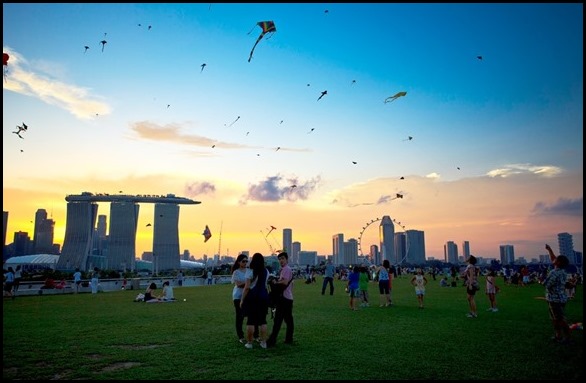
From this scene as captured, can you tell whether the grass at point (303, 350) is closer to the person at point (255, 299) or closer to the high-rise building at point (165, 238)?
the person at point (255, 299)

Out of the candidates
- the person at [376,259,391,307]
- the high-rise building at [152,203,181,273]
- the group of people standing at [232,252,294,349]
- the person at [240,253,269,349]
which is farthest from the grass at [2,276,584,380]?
the high-rise building at [152,203,181,273]

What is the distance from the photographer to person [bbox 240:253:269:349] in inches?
341

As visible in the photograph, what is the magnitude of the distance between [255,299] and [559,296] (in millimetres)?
6995

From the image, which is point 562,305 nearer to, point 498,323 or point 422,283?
point 498,323

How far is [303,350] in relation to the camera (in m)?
8.46

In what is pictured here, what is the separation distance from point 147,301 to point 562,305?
17.7 meters

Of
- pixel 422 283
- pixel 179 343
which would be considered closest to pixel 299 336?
pixel 179 343

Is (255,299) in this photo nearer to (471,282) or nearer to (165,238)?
(471,282)

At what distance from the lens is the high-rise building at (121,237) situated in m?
136

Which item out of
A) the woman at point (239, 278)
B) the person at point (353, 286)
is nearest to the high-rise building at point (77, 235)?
the person at point (353, 286)

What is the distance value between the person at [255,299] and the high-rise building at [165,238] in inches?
5259

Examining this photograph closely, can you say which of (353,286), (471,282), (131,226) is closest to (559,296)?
(471,282)

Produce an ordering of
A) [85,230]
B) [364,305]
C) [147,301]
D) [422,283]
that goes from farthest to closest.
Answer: [85,230] < [147,301] < [364,305] < [422,283]

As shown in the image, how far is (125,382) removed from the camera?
6242 mm
